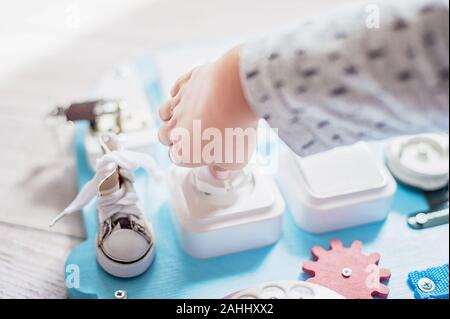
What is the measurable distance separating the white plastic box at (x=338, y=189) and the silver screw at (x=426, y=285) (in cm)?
8

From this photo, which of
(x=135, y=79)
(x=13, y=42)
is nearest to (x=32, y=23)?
(x=13, y=42)

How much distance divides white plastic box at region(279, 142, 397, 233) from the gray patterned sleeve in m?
0.18

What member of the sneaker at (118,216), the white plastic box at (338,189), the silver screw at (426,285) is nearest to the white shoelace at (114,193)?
the sneaker at (118,216)

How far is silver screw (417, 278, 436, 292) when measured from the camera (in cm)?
54

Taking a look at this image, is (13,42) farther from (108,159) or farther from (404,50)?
(404,50)

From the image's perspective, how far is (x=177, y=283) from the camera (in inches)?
21.5

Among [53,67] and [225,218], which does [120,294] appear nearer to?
[225,218]

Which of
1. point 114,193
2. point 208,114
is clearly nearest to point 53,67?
point 114,193

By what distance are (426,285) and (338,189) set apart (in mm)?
108

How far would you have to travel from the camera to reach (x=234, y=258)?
22.4 inches

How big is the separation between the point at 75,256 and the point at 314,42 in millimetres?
299

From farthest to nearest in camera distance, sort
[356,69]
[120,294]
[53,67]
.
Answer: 1. [53,67]
2. [120,294]
3. [356,69]

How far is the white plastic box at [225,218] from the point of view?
0.55m
